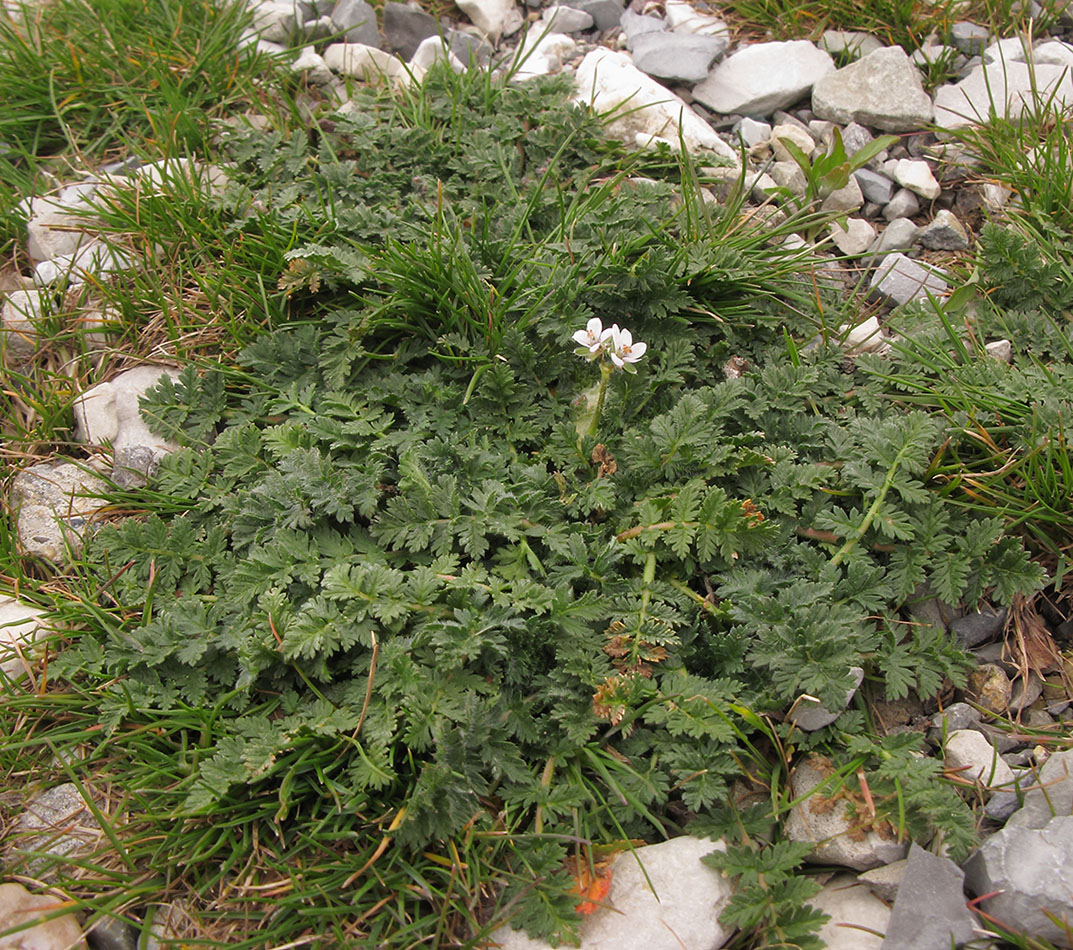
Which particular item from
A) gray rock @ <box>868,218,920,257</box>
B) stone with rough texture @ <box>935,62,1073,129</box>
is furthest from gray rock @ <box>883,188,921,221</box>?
stone with rough texture @ <box>935,62,1073,129</box>

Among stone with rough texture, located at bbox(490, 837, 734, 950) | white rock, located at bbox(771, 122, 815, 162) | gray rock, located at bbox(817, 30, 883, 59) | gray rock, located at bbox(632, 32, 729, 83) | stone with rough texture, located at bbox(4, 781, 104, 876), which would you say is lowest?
stone with rough texture, located at bbox(4, 781, 104, 876)

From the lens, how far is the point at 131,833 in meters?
2.56

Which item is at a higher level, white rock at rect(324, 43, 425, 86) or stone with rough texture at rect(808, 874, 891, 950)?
white rock at rect(324, 43, 425, 86)

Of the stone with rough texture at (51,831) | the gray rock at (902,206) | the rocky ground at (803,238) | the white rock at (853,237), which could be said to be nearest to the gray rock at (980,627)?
the rocky ground at (803,238)

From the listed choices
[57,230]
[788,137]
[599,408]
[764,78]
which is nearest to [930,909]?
[599,408]

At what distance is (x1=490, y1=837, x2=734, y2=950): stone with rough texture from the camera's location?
2.37 m

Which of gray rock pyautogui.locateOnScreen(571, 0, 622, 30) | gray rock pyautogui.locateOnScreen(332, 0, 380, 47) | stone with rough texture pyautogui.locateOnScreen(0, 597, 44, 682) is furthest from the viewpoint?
gray rock pyautogui.locateOnScreen(571, 0, 622, 30)

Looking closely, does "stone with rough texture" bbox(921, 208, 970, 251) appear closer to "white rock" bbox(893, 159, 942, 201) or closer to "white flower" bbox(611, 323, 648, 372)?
"white rock" bbox(893, 159, 942, 201)

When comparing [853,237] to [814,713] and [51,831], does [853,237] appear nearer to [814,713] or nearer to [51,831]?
[814,713]

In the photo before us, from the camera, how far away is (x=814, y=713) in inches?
104

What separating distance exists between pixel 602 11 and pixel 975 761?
14.4ft

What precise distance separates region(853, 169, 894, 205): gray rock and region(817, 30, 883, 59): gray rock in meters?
0.94

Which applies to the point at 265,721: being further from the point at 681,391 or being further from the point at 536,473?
the point at 681,391

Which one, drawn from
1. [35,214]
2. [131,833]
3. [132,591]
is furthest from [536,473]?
[35,214]
